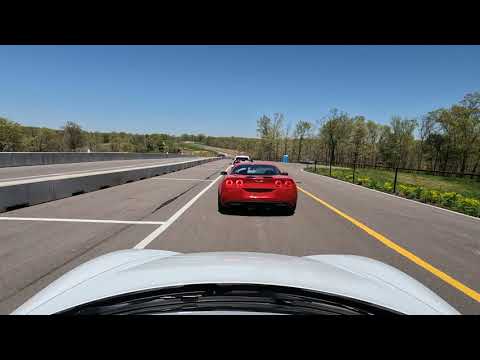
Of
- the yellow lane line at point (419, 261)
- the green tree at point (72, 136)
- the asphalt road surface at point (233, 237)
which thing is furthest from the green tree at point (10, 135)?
the yellow lane line at point (419, 261)

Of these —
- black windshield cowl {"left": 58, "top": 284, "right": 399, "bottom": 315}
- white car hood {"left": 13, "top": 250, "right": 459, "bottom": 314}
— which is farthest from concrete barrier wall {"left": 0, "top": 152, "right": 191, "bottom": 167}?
black windshield cowl {"left": 58, "top": 284, "right": 399, "bottom": 315}

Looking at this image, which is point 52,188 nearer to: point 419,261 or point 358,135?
point 419,261

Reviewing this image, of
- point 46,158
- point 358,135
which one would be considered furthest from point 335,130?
point 46,158

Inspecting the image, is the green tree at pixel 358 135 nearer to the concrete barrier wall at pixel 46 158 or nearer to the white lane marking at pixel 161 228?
the concrete barrier wall at pixel 46 158

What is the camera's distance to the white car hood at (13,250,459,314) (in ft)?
5.63

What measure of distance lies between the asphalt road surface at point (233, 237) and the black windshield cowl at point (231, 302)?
6.95 feet

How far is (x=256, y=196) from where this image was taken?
318 inches

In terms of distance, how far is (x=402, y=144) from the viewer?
321ft

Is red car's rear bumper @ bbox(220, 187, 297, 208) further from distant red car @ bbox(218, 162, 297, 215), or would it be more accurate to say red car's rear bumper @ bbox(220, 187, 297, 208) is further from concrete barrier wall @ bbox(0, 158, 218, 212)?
concrete barrier wall @ bbox(0, 158, 218, 212)
